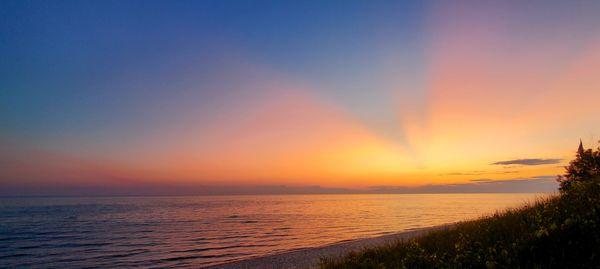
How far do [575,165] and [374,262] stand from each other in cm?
1792

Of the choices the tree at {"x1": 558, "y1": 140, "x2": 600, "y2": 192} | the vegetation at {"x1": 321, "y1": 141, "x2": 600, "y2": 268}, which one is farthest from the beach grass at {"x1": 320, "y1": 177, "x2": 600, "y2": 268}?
the tree at {"x1": 558, "y1": 140, "x2": 600, "y2": 192}

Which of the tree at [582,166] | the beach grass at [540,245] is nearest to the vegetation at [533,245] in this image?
the beach grass at [540,245]

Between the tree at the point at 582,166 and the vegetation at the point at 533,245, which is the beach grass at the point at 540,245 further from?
the tree at the point at 582,166

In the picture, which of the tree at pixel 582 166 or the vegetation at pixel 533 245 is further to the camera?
the tree at pixel 582 166

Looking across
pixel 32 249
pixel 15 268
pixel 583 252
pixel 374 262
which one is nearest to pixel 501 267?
pixel 583 252

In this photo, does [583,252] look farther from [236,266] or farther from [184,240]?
[184,240]

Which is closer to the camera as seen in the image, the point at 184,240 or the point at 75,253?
the point at 75,253

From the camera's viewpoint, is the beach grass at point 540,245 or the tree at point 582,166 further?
the tree at point 582,166

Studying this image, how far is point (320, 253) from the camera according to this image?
36312 millimetres

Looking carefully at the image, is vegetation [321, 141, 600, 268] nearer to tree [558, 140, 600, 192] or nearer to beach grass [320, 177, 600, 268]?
beach grass [320, 177, 600, 268]

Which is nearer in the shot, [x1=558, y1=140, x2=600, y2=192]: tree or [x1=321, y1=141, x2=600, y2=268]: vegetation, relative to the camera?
[x1=321, y1=141, x2=600, y2=268]: vegetation

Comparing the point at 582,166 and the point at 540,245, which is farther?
the point at 582,166

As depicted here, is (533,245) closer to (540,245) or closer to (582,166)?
(540,245)

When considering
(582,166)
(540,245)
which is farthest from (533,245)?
(582,166)
